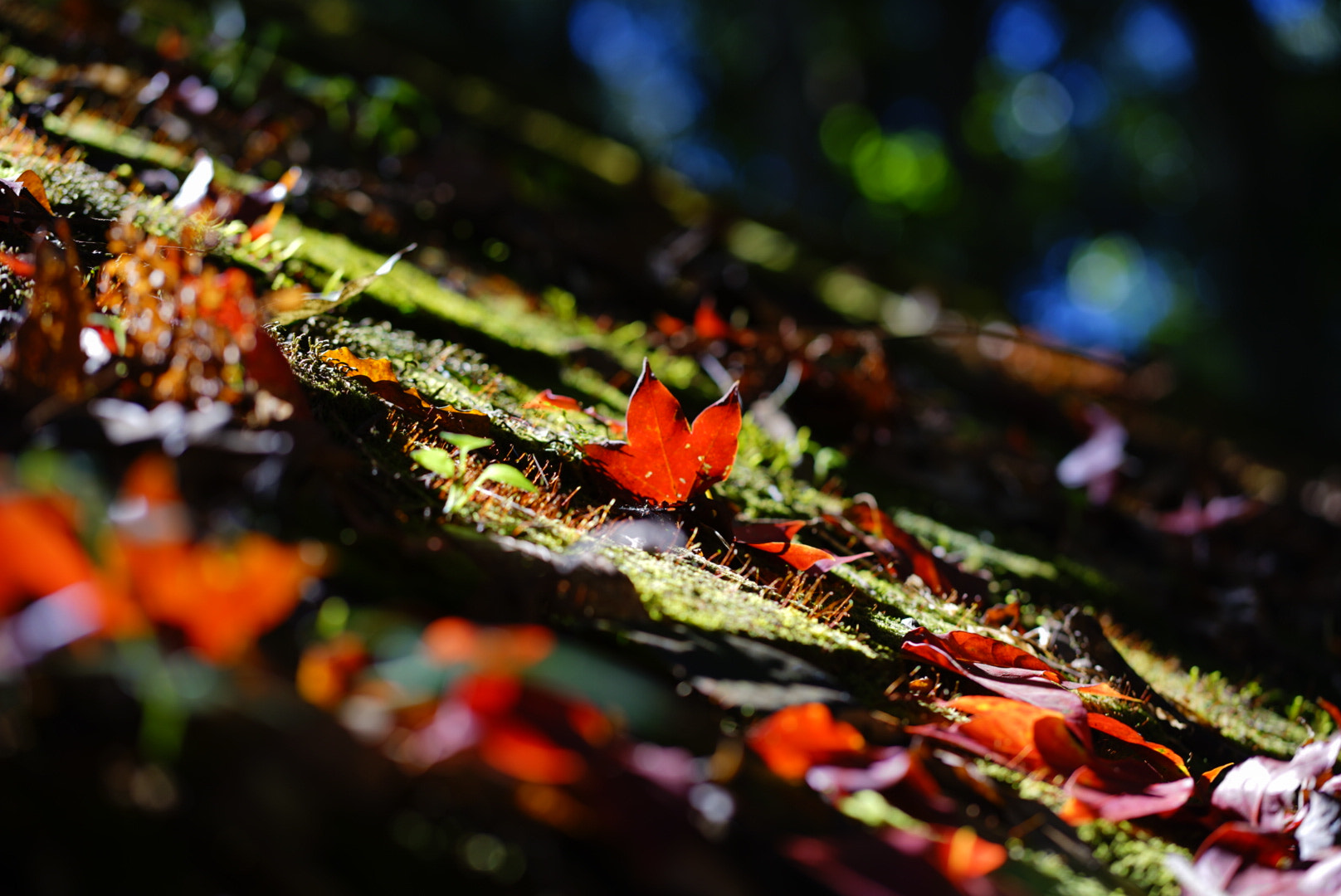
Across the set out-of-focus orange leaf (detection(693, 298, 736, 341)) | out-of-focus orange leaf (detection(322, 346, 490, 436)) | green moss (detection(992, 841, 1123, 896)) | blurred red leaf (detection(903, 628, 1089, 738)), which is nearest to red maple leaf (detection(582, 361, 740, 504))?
out-of-focus orange leaf (detection(322, 346, 490, 436))

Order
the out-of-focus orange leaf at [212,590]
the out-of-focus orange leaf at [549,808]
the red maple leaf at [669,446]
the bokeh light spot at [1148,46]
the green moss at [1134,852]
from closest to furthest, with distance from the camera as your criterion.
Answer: the out-of-focus orange leaf at [212,590] < the out-of-focus orange leaf at [549,808] < the green moss at [1134,852] < the red maple leaf at [669,446] < the bokeh light spot at [1148,46]

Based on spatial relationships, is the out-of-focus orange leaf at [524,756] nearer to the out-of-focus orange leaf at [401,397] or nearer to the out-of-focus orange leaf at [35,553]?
the out-of-focus orange leaf at [35,553]

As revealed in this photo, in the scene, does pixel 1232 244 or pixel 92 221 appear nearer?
pixel 92 221

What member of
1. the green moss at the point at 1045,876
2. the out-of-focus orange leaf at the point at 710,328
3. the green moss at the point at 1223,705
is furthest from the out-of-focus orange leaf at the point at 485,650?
the out-of-focus orange leaf at the point at 710,328

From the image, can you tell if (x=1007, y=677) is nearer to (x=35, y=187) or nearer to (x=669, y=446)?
(x=669, y=446)

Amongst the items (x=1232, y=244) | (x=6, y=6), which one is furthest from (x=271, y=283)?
(x=1232, y=244)

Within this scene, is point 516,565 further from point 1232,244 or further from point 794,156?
point 794,156

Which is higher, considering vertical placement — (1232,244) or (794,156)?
(1232,244)

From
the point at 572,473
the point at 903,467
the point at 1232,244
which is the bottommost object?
the point at 903,467
